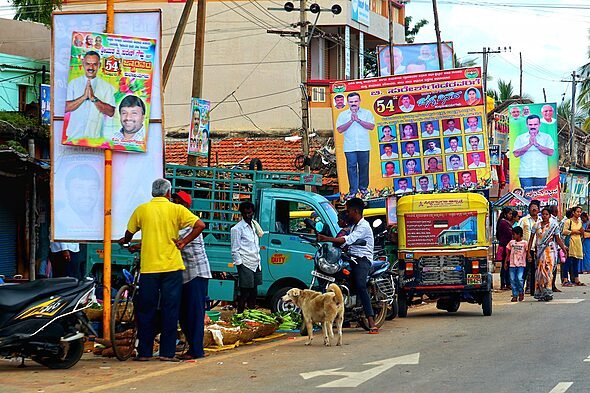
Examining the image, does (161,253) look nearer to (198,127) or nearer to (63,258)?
(63,258)

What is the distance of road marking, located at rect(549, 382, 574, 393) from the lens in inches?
354

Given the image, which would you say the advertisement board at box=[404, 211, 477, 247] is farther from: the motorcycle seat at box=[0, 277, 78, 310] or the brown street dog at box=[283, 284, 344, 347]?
the motorcycle seat at box=[0, 277, 78, 310]

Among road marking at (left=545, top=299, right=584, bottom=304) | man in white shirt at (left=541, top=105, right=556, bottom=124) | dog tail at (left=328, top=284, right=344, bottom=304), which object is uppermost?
man in white shirt at (left=541, top=105, right=556, bottom=124)

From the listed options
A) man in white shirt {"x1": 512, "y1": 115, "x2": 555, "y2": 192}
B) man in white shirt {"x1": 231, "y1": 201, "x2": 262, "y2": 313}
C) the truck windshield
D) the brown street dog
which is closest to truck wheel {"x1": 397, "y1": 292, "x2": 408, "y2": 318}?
the truck windshield

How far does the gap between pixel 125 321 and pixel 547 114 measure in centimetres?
2105

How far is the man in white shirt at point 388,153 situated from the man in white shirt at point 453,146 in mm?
1212

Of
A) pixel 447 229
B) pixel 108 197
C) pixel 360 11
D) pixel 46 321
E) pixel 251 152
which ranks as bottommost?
pixel 46 321

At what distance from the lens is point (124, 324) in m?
11.9

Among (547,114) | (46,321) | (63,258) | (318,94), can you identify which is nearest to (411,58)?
(318,94)

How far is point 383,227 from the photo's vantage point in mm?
18469

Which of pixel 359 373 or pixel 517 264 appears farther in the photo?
pixel 517 264

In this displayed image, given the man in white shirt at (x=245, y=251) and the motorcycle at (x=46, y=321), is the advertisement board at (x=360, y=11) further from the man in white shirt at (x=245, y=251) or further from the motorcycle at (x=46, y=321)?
the motorcycle at (x=46, y=321)

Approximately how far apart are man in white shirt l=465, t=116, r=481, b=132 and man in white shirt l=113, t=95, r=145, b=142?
10404mm

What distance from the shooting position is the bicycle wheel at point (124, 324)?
37.9 ft
